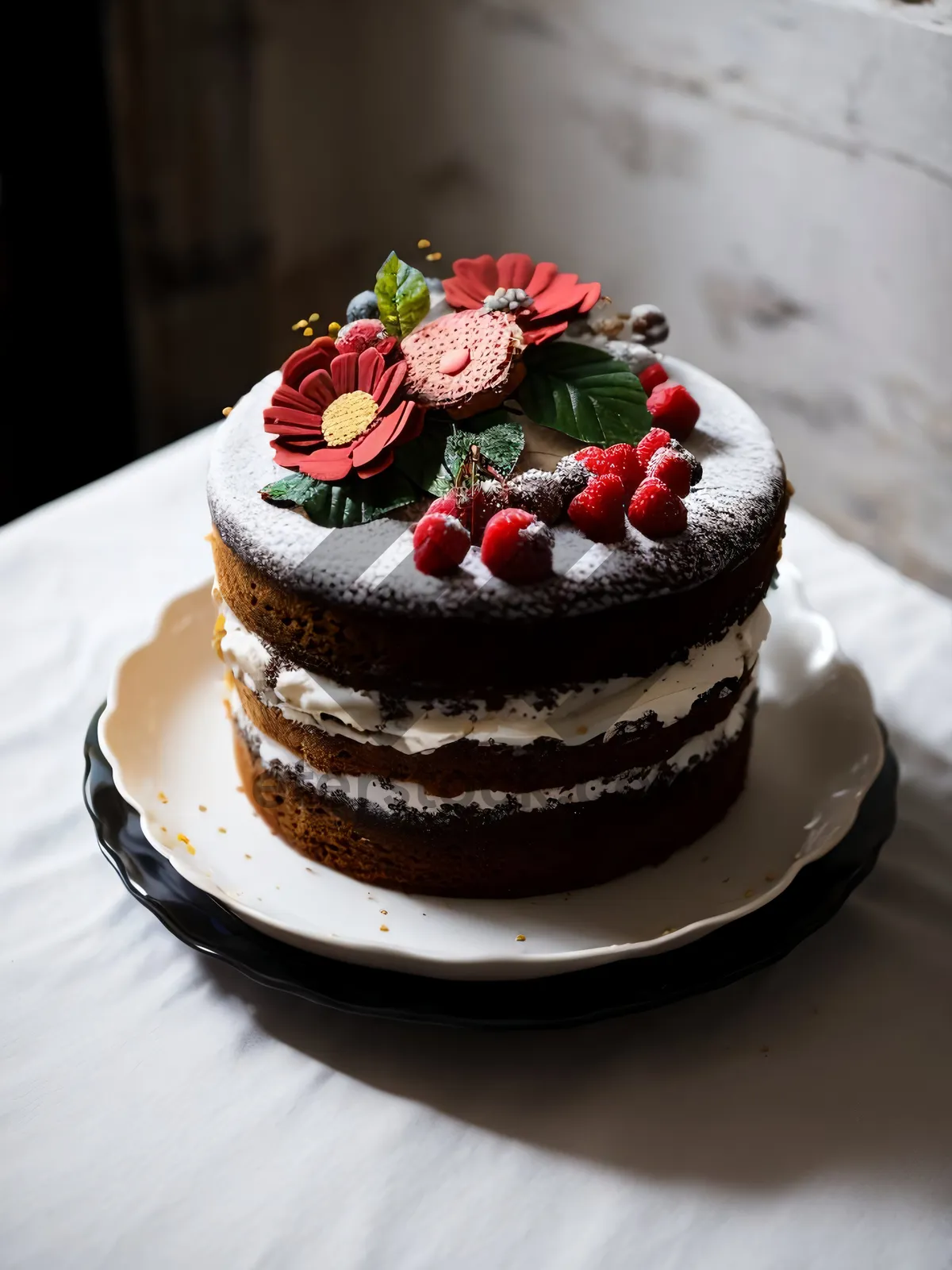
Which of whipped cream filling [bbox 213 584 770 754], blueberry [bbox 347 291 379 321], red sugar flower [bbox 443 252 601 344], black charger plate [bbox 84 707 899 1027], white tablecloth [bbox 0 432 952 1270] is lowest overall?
white tablecloth [bbox 0 432 952 1270]

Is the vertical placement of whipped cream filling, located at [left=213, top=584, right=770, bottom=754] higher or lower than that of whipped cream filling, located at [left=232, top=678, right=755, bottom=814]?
higher

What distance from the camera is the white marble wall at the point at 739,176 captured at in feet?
7.80

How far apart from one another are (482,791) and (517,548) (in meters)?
0.36

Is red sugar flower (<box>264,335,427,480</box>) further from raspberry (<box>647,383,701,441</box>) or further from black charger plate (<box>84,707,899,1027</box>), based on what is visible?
black charger plate (<box>84,707,899,1027</box>)

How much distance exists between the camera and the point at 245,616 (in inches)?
64.3

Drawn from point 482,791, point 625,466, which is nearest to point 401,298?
point 625,466

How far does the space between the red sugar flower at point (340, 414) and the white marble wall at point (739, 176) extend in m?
1.28

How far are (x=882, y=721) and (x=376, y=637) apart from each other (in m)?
0.98

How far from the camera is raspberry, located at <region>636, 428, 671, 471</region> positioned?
1594 millimetres

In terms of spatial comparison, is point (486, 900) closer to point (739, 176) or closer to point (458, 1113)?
point (458, 1113)

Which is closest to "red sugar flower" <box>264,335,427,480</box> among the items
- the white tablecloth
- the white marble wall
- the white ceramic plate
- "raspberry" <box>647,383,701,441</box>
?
"raspberry" <box>647,383,701,441</box>

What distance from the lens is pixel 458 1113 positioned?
4.64 feet

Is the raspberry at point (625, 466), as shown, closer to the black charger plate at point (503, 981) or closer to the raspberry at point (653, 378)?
the raspberry at point (653, 378)

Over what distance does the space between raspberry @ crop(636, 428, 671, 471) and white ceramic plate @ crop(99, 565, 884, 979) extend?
560 mm
